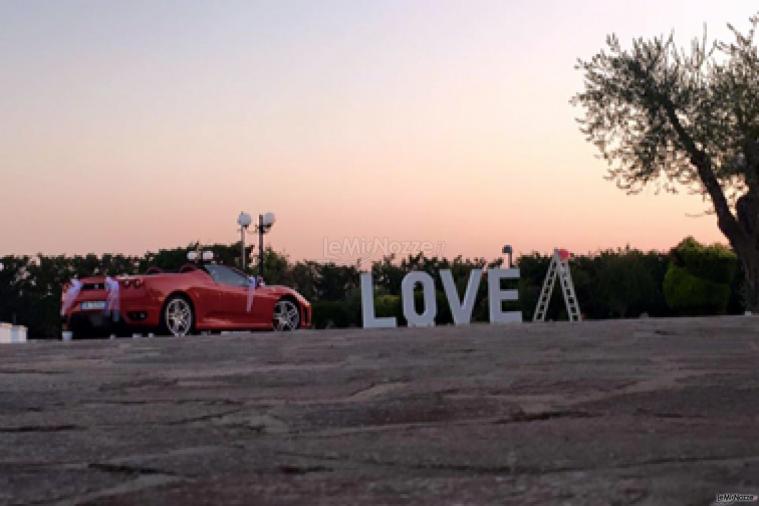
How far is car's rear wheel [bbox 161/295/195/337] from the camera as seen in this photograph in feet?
50.5

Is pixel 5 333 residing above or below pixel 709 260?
below

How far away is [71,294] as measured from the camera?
53.2 feet

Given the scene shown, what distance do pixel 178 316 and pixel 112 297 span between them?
42.1 inches

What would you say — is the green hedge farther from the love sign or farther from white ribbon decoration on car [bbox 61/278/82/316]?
white ribbon decoration on car [bbox 61/278/82/316]

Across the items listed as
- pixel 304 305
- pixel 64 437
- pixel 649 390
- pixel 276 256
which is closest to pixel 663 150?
pixel 304 305

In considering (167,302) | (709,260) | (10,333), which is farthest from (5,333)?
(709,260)

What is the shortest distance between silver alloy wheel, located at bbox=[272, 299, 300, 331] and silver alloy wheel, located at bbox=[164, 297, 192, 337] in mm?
2164

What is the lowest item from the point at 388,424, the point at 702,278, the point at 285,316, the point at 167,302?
the point at 388,424

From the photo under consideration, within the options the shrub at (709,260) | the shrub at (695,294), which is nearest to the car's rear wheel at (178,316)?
the shrub at (695,294)

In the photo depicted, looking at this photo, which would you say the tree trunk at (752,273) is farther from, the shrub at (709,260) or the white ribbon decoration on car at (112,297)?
the white ribbon decoration on car at (112,297)

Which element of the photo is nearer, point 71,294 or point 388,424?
point 388,424

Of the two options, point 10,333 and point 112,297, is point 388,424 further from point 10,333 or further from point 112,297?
point 10,333

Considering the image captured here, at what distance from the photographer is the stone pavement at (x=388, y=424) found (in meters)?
4.40

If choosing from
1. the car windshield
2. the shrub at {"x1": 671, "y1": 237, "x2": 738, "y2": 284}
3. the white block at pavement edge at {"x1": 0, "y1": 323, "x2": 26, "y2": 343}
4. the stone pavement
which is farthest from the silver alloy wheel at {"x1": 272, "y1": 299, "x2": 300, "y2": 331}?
the shrub at {"x1": 671, "y1": 237, "x2": 738, "y2": 284}
